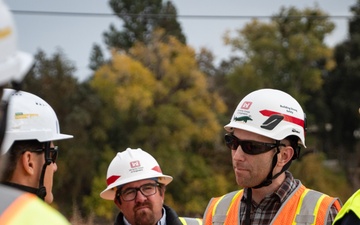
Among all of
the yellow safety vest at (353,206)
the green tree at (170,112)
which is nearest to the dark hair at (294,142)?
the yellow safety vest at (353,206)

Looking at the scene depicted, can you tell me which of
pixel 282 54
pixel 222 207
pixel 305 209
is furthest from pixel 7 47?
pixel 282 54

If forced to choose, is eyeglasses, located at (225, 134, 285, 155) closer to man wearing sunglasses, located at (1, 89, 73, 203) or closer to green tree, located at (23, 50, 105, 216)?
man wearing sunglasses, located at (1, 89, 73, 203)

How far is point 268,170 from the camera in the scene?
4.84 metres

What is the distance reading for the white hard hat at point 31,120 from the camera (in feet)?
12.4

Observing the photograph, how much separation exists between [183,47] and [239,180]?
158ft

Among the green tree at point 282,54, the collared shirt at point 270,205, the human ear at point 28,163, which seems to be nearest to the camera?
the human ear at point 28,163

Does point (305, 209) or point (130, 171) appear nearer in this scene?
point (305, 209)

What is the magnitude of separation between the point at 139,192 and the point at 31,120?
188 cm

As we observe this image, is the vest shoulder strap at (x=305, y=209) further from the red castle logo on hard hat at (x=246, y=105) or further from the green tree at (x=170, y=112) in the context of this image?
the green tree at (x=170, y=112)

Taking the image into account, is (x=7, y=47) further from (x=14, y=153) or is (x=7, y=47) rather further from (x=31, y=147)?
(x=31, y=147)

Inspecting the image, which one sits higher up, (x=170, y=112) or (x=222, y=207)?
(x=222, y=207)

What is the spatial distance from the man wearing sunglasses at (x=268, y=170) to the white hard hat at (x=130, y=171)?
2.55 ft

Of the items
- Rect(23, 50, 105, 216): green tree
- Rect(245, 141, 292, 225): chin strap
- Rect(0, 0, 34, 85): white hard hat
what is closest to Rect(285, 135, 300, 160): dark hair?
Rect(245, 141, 292, 225): chin strap

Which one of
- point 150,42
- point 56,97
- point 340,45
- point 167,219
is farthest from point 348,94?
point 167,219
